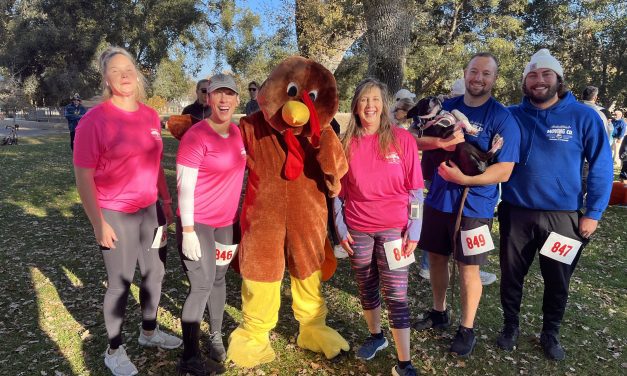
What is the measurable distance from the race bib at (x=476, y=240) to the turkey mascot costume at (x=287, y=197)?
0.96 meters

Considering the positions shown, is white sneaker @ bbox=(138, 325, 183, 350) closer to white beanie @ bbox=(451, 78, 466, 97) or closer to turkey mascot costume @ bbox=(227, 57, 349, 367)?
turkey mascot costume @ bbox=(227, 57, 349, 367)

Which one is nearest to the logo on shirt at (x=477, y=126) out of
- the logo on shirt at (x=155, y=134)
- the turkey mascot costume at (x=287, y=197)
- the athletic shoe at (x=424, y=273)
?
A: the turkey mascot costume at (x=287, y=197)

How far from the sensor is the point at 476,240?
9.84 ft

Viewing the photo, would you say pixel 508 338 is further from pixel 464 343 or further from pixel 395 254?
pixel 395 254

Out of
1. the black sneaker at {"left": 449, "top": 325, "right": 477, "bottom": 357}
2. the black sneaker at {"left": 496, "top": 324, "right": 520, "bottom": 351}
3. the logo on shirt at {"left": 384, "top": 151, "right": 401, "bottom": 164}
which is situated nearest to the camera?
the logo on shirt at {"left": 384, "top": 151, "right": 401, "bottom": 164}

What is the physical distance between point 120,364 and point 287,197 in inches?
63.0

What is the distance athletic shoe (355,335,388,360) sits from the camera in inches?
123

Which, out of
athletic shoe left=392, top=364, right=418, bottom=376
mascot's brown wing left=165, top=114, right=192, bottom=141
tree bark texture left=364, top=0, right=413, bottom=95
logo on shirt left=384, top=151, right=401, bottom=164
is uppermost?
tree bark texture left=364, top=0, right=413, bottom=95

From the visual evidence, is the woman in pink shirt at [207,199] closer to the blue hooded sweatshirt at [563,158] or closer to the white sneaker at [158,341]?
the white sneaker at [158,341]

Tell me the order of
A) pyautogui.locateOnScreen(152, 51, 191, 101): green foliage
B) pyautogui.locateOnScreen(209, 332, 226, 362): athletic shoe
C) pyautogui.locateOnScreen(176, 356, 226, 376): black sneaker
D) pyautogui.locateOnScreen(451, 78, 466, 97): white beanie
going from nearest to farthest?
pyautogui.locateOnScreen(176, 356, 226, 376): black sneaker → pyautogui.locateOnScreen(209, 332, 226, 362): athletic shoe → pyautogui.locateOnScreen(451, 78, 466, 97): white beanie → pyautogui.locateOnScreen(152, 51, 191, 101): green foliage

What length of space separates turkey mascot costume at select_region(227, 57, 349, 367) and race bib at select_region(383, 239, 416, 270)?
468mm

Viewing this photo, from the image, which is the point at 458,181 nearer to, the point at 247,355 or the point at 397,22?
the point at 247,355

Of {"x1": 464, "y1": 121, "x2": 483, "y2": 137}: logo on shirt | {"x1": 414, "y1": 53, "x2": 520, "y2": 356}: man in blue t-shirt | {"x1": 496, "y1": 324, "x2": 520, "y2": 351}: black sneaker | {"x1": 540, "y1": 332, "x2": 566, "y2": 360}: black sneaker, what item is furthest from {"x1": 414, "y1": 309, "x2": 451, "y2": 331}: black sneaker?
{"x1": 464, "y1": 121, "x2": 483, "y2": 137}: logo on shirt

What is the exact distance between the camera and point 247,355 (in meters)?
2.98
